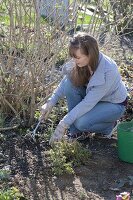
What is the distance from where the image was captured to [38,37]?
12.5 feet

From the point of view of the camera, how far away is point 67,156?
3654 mm

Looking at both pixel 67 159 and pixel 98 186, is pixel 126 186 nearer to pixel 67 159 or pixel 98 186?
pixel 98 186

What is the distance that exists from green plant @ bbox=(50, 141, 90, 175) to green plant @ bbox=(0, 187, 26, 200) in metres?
0.40

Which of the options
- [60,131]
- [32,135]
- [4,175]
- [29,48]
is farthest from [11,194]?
[29,48]

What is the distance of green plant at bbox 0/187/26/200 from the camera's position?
9.74ft

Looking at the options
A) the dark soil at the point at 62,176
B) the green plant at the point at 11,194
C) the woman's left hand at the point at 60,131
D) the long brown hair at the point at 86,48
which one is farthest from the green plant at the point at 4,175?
the long brown hair at the point at 86,48

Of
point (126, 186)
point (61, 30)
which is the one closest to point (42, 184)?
point (126, 186)

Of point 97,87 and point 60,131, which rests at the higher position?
point 97,87

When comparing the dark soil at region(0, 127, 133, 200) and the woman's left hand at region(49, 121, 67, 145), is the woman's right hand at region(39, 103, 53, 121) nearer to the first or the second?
the dark soil at region(0, 127, 133, 200)

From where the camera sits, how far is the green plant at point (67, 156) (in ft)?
11.4

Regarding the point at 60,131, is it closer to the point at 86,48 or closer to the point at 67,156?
the point at 67,156

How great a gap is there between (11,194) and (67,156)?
73 cm

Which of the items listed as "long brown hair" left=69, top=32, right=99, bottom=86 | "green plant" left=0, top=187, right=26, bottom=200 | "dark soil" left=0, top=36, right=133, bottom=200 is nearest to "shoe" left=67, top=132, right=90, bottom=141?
"dark soil" left=0, top=36, right=133, bottom=200

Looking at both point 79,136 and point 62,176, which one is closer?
point 62,176
